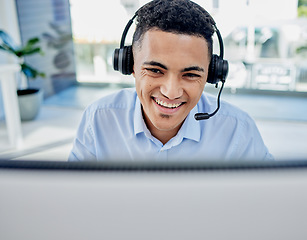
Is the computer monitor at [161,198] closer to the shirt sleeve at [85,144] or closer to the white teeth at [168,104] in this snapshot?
the white teeth at [168,104]

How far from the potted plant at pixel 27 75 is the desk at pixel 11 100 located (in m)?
0.59

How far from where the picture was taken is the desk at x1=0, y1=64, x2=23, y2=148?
2568mm

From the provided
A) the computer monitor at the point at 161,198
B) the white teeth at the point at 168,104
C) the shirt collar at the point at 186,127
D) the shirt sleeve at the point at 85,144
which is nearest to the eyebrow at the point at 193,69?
the white teeth at the point at 168,104

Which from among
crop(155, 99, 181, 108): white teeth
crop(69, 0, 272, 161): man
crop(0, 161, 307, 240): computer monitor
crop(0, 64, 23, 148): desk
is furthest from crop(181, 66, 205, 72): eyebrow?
crop(0, 64, 23, 148): desk

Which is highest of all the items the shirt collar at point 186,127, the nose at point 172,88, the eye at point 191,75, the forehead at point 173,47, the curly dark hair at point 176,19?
the curly dark hair at point 176,19

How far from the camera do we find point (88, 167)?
0.91ft

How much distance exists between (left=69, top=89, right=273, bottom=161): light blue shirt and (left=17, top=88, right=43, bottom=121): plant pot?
94.7 inches

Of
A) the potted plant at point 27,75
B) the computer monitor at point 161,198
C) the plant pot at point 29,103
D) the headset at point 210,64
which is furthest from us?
the plant pot at point 29,103

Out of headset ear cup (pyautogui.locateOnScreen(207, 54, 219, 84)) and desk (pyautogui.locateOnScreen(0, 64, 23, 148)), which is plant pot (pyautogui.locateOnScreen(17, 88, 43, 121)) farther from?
headset ear cup (pyautogui.locateOnScreen(207, 54, 219, 84))

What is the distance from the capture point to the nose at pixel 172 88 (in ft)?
2.72

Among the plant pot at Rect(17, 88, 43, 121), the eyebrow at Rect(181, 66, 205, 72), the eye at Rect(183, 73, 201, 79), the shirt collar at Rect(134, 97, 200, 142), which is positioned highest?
the eyebrow at Rect(181, 66, 205, 72)

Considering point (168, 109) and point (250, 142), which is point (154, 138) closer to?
point (168, 109)

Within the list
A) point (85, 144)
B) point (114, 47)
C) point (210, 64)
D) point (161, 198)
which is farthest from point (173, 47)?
point (114, 47)

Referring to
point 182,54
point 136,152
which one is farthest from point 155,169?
point 136,152
